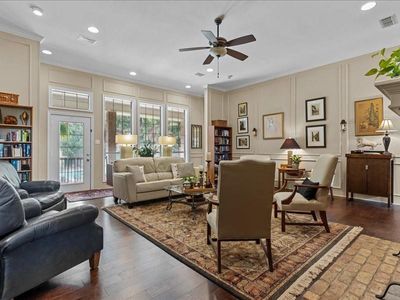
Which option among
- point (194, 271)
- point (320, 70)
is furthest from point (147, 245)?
point (320, 70)

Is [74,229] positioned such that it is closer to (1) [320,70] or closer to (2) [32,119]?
(2) [32,119]

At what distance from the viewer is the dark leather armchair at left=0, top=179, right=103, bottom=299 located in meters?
1.44

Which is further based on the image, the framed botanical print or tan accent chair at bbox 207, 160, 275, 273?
the framed botanical print

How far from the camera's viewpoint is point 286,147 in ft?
18.2

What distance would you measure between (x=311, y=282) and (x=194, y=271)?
100 cm

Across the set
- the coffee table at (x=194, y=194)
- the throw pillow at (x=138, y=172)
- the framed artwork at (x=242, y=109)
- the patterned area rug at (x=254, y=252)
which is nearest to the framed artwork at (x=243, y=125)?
the framed artwork at (x=242, y=109)

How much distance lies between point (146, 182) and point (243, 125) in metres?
3.96

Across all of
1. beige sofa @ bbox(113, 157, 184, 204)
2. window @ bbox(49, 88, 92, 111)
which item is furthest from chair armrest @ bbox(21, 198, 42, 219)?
window @ bbox(49, 88, 92, 111)

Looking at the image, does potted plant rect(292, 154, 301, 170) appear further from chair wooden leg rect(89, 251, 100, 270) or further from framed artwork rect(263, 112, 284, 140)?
chair wooden leg rect(89, 251, 100, 270)

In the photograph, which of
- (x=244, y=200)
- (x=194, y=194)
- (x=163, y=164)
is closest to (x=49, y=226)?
(x=244, y=200)

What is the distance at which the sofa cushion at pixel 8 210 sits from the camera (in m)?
1.48

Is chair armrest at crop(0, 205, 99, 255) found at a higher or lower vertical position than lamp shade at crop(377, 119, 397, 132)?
lower

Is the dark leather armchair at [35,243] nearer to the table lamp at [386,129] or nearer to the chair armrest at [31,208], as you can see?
the chair armrest at [31,208]

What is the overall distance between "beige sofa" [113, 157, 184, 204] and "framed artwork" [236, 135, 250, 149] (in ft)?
8.99
